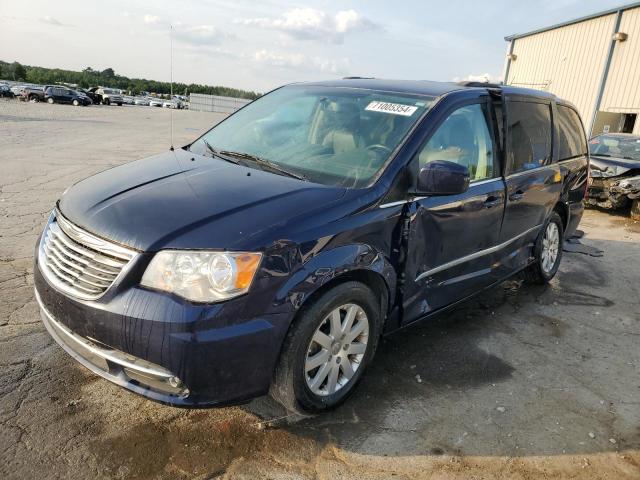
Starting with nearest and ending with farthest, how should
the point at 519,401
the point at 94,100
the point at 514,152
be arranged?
the point at 519,401 → the point at 514,152 → the point at 94,100

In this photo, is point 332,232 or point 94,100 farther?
point 94,100

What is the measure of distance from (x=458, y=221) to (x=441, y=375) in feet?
3.37

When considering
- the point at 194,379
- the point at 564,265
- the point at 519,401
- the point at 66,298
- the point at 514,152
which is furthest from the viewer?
the point at 564,265

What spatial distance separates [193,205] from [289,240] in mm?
540

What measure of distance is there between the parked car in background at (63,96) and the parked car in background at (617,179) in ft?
138

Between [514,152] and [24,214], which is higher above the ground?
[514,152]

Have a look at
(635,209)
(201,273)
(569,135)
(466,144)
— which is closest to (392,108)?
(466,144)

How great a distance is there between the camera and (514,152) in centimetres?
396

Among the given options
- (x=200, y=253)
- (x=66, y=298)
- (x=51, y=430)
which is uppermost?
(x=200, y=253)

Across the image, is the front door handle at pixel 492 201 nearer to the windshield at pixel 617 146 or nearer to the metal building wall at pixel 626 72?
the windshield at pixel 617 146

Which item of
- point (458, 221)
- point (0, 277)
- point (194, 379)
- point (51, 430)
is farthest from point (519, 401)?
point (0, 277)

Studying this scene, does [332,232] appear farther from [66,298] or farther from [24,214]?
[24,214]

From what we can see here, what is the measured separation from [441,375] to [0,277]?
3.64 m

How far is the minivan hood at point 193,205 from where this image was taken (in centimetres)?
228
